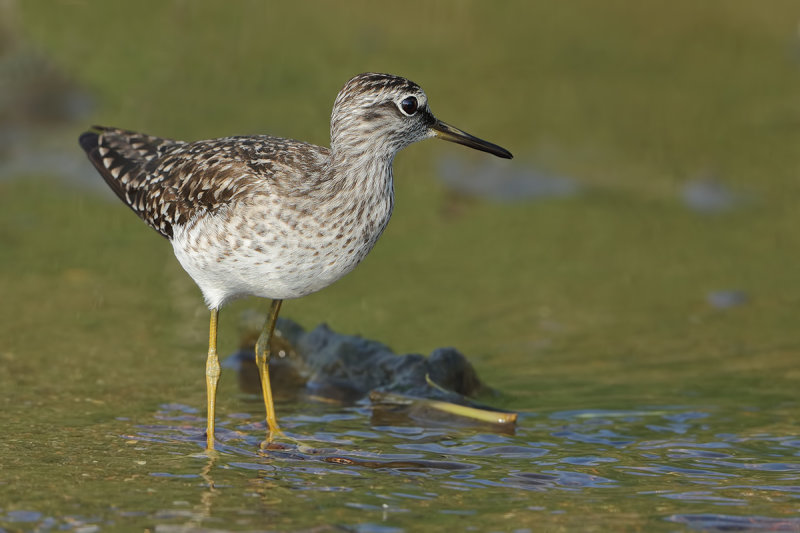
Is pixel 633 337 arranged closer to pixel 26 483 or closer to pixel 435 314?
pixel 435 314

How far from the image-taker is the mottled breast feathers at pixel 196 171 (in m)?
8.66

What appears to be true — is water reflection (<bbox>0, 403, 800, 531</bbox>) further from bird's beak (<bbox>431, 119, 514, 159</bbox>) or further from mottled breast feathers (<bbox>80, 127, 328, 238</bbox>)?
bird's beak (<bbox>431, 119, 514, 159</bbox>)

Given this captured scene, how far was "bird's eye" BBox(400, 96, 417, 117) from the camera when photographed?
28.6 feet

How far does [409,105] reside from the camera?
344 inches

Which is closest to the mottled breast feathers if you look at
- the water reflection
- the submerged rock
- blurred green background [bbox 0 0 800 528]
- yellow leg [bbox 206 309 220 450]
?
yellow leg [bbox 206 309 220 450]

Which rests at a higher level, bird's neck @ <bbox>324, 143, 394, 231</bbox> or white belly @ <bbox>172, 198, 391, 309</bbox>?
bird's neck @ <bbox>324, 143, 394, 231</bbox>

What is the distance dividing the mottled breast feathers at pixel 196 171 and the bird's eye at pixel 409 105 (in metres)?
0.72

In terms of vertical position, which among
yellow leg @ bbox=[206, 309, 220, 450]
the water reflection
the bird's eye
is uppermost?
the bird's eye

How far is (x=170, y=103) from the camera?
17078mm

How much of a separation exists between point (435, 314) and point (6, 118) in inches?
332

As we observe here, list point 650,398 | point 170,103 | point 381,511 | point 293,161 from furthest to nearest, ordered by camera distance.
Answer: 1. point 170,103
2. point 650,398
3. point 293,161
4. point 381,511

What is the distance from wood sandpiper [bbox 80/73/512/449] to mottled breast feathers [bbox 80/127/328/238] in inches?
0.4

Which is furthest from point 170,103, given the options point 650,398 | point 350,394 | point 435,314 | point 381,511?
point 381,511

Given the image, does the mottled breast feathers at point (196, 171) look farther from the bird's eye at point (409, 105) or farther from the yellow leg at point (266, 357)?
the yellow leg at point (266, 357)
